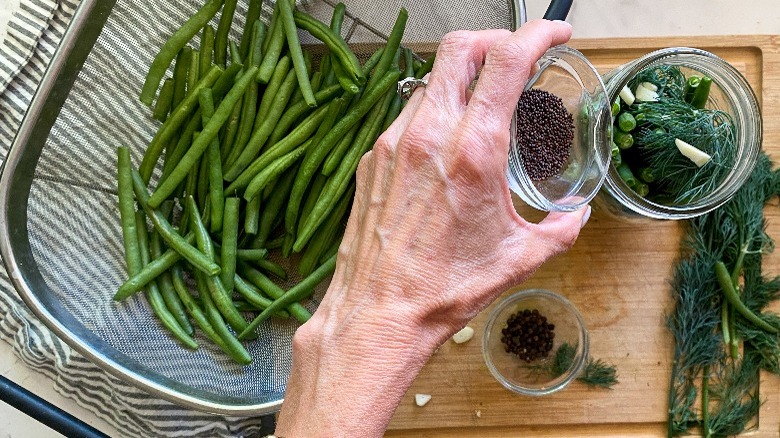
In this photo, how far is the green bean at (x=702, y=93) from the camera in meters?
1.22

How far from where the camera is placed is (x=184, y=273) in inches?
52.9

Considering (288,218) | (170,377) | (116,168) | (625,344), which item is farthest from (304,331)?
(625,344)

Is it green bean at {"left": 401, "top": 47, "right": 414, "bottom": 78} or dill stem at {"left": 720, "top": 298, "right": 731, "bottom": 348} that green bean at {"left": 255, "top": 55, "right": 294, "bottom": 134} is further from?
dill stem at {"left": 720, "top": 298, "right": 731, "bottom": 348}

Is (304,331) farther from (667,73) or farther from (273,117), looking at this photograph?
(667,73)

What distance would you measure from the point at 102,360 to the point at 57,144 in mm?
426

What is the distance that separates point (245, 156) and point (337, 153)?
17 centimetres

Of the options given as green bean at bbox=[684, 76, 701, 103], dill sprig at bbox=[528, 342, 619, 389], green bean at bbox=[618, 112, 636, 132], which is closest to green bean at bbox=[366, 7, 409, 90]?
green bean at bbox=[618, 112, 636, 132]

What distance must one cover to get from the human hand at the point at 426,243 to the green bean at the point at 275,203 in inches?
14.2

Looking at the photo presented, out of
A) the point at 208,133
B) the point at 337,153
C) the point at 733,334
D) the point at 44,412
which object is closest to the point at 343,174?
the point at 337,153

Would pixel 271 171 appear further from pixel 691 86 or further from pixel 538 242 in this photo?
pixel 691 86

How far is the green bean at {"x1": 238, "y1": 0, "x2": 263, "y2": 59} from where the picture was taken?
126 centimetres

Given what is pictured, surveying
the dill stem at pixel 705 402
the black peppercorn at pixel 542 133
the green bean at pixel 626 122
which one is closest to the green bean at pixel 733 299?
the dill stem at pixel 705 402

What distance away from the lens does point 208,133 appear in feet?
4.02

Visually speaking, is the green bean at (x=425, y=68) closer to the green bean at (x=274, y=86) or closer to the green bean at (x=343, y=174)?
the green bean at (x=343, y=174)
